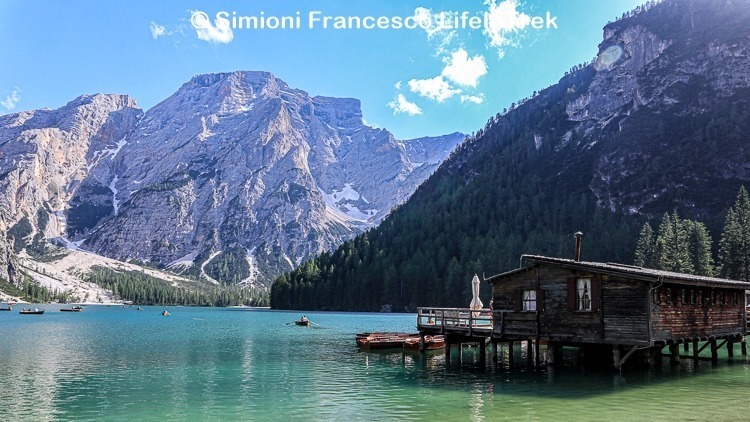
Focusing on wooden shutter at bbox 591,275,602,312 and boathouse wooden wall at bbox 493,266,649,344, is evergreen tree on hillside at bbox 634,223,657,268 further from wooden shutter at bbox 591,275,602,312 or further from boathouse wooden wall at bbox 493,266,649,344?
wooden shutter at bbox 591,275,602,312

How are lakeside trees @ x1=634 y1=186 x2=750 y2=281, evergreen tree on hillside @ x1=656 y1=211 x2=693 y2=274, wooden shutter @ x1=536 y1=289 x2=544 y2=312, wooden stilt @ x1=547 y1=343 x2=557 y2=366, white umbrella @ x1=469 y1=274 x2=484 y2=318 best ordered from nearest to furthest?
wooden shutter @ x1=536 y1=289 x2=544 y2=312, wooden stilt @ x1=547 y1=343 x2=557 y2=366, white umbrella @ x1=469 y1=274 x2=484 y2=318, evergreen tree on hillside @ x1=656 y1=211 x2=693 y2=274, lakeside trees @ x1=634 y1=186 x2=750 y2=281

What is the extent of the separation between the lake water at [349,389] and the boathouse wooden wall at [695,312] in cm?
305

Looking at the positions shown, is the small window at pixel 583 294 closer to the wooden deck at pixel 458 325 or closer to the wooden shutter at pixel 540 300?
the wooden shutter at pixel 540 300

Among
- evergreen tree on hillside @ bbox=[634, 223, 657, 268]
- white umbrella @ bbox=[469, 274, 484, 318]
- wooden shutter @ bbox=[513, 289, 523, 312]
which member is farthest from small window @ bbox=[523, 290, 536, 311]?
evergreen tree on hillside @ bbox=[634, 223, 657, 268]

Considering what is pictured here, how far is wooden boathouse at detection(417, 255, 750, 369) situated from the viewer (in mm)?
38594

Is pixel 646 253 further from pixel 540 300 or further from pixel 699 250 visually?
pixel 540 300

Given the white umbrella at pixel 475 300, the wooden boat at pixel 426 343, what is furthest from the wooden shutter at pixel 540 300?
the wooden boat at pixel 426 343

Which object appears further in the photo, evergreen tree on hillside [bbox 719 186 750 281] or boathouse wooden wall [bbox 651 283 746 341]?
evergreen tree on hillside [bbox 719 186 750 281]

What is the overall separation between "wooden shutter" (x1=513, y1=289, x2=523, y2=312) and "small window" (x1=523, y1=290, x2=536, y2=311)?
24 centimetres

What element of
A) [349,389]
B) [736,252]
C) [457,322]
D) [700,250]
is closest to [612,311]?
[457,322]

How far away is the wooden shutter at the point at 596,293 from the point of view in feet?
131

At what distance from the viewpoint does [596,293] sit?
1578 inches

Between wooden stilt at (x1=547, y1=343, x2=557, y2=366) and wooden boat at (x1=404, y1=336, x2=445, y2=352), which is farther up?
wooden stilt at (x1=547, y1=343, x2=557, y2=366)

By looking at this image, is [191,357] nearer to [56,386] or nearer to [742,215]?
[56,386]
